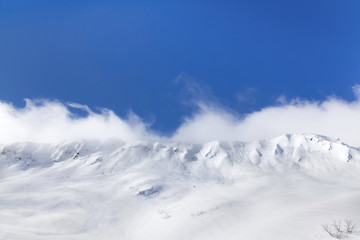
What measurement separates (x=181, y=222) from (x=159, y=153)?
10487 centimetres

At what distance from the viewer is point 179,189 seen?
314 feet

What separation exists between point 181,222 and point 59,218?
2981 centimetres

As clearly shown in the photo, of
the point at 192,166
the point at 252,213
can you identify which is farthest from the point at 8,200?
the point at 192,166

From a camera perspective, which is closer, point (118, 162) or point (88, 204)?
point (88, 204)

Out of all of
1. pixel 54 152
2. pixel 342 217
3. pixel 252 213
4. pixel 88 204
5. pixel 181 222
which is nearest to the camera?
pixel 342 217

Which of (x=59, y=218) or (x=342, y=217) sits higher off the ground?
(x=59, y=218)

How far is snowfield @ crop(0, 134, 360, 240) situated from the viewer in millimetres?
43812

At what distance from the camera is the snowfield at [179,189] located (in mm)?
43812

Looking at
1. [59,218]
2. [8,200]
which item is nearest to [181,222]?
[59,218]

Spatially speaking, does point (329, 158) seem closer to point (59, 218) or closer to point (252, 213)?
point (252, 213)

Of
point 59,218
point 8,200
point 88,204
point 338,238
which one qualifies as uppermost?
point 8,200

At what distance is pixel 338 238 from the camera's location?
28.9 m

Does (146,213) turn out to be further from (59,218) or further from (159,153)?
(159,153)

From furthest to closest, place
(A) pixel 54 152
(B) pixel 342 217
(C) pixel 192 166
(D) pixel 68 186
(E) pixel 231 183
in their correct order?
1. (A) pixel 54 152
2. (C) pixel 192 166
3. (E) pixel 231 183
4. (D) pixel 68 186
5. (B) pixel 342 217
